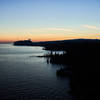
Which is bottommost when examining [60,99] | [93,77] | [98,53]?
[60,99]

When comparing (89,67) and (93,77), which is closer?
(93,77)

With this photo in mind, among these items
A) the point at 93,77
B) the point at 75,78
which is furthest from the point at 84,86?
the point at 75,78

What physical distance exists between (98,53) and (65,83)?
37.7 feet

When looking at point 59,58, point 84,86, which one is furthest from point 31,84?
point 59,58

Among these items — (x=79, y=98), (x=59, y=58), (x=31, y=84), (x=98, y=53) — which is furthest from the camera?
(x=59, y=58)

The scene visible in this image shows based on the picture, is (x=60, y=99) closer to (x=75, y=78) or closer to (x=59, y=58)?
(x=75, y=78)

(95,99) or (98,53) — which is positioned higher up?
(98,53)

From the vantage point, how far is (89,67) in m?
30.4

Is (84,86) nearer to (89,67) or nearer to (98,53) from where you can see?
(89,67)

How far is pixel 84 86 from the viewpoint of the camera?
83.4 ft

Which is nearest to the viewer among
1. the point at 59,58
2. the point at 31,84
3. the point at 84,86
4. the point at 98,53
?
the point at 84,86

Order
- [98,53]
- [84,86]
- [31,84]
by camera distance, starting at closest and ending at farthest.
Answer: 1. [84,86]
2. [31,84]
3. [98,53]

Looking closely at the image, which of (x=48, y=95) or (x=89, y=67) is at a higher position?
(x=89, y=67)

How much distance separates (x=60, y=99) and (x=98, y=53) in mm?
16920
